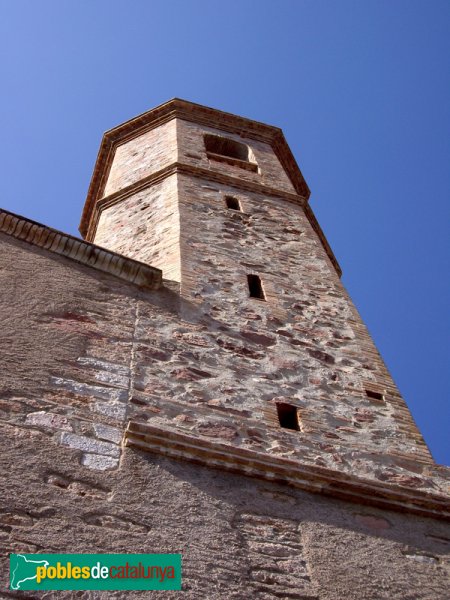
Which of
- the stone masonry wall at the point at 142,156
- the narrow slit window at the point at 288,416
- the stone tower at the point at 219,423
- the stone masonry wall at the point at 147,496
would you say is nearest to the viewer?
the stone masonry wall at the point at 147,496

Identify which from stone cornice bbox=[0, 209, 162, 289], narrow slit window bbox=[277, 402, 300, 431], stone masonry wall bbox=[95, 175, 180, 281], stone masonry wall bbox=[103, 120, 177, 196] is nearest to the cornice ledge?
narrow slit window bbox=[277, 402, 300, 431]

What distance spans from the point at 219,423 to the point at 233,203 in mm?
4760

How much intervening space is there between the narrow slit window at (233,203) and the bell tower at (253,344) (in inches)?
0.8

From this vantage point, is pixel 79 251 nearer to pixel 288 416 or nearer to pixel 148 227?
pixel 288 416

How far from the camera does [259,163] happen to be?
38.6 feet

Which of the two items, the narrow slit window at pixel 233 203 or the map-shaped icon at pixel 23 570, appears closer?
the map-shaped icon at pixel 23 570

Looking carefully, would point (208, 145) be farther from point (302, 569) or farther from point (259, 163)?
point (302, 569)

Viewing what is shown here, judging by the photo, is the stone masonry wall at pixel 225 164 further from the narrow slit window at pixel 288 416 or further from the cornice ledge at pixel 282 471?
the cornice ledge at pixel 282 471

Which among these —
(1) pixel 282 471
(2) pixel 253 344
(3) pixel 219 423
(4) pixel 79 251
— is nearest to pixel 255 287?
(2) pixel 253 344

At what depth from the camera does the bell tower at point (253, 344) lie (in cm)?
501

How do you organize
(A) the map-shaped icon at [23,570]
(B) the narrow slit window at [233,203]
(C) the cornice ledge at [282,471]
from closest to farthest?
1. (A) the map-shaped icon at [23,570]
2. (C) the cornice ledge at [282,471]
3. (B) the narrow slit window at [233,203]

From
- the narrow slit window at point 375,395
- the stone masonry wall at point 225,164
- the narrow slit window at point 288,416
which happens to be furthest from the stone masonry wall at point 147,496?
the stone masonry wall at point 225,164

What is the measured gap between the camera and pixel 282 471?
4707 millimetres


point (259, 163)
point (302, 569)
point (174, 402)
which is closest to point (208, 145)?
point (259, 163)
